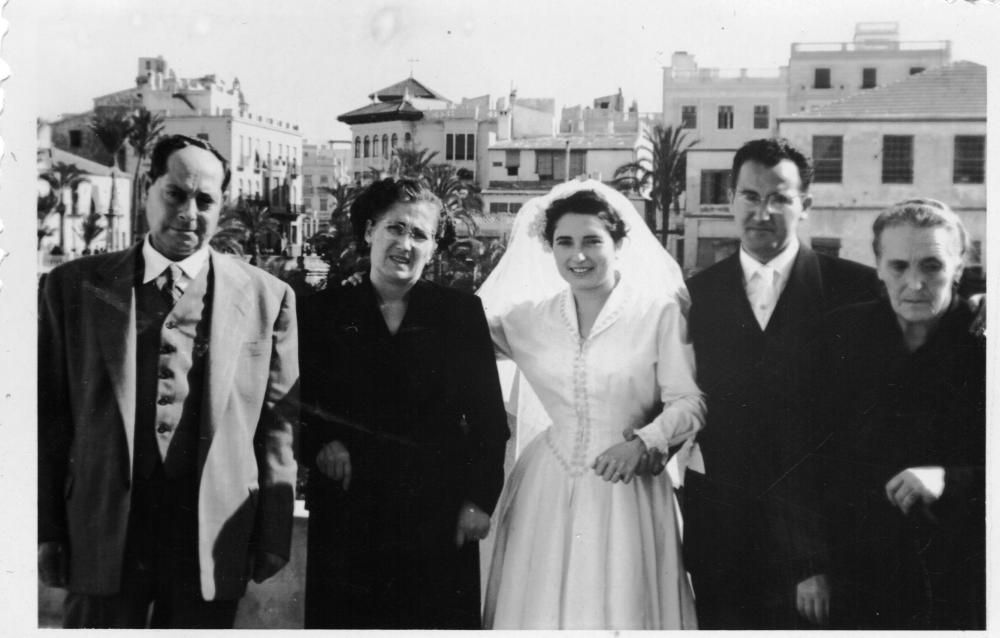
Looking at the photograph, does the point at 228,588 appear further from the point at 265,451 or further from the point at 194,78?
the point at 194,78

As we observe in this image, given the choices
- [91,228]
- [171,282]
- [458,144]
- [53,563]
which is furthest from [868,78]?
[53,563]

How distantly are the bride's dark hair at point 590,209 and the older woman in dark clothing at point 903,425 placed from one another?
107 centimetres

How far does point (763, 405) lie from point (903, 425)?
0.65 meters

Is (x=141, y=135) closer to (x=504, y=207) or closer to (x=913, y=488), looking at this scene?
(x=504, y=207)

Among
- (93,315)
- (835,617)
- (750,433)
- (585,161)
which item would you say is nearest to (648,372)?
(750,433)

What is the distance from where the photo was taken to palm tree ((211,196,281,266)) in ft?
15.2

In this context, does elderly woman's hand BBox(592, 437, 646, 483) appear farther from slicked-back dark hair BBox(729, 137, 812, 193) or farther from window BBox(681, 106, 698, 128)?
window BBox(681, 106, 698, 128)

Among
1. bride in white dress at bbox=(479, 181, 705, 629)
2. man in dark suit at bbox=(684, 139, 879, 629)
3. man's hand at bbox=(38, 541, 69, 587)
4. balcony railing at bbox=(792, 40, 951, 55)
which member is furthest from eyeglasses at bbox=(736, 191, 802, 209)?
man's hand at bbox=(38, 541, 69, 587)

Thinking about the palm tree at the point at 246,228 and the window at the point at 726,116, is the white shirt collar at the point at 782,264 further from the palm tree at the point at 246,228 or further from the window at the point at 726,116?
the palm tree at the point at 246,228

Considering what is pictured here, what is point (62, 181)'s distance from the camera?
4.80m

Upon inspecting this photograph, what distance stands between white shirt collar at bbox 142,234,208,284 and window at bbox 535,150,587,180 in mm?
1591

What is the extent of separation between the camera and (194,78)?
4734mm

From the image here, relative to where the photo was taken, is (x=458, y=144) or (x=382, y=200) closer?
Answer: (x=382, y=200)

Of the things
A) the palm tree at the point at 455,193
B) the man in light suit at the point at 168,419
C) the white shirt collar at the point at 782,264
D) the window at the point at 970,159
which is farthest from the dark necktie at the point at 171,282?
the window at the point at 970,159
